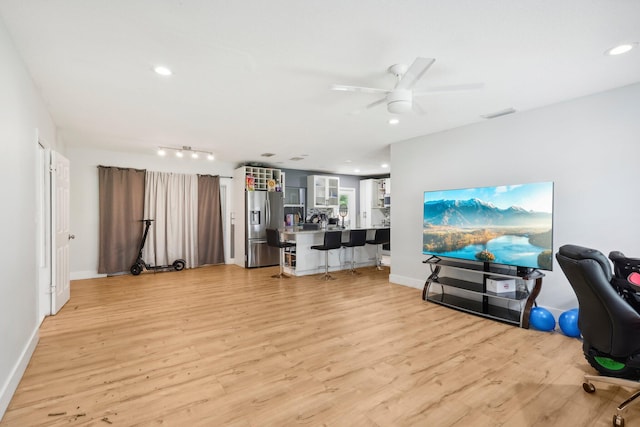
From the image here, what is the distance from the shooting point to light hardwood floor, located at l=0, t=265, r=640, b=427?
200cm

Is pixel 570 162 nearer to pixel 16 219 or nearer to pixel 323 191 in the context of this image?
pixel 16 219

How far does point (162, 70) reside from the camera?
2.69 metres

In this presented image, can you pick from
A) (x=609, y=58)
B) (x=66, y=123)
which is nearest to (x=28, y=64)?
(x=66, y=123)

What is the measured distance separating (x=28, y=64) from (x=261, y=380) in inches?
130

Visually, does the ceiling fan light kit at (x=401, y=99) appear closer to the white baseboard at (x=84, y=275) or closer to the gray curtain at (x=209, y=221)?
the gray curtain at (x=209, y=221)

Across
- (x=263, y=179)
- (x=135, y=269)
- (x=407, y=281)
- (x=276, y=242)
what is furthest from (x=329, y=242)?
(x=135, y=269)

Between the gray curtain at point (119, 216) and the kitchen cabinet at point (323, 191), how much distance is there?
423 cm

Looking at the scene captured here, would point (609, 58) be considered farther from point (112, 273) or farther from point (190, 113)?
point (112, 273)

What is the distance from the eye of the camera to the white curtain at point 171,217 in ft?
21.9

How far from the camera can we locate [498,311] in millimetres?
3885

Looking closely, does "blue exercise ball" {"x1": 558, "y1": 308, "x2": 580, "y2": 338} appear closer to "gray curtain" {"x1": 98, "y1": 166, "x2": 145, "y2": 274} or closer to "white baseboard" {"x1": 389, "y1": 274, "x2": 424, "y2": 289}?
"white baseboard" {"x1": 389, "y1": 274, "x2": 424, "y2": 289}

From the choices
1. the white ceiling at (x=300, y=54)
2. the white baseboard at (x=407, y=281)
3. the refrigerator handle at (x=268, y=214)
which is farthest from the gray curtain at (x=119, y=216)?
the white baseboard at (x=407, y=281)

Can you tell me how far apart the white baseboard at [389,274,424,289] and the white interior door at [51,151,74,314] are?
197 inches

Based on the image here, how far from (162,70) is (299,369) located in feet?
9.41
